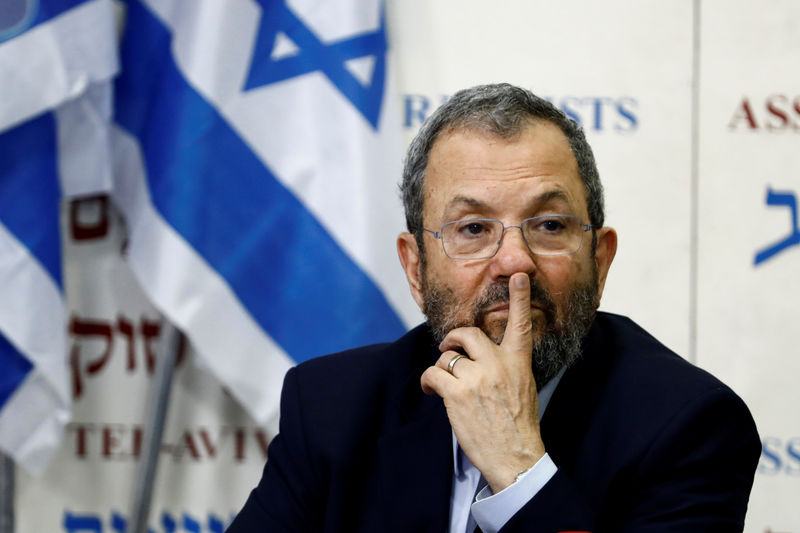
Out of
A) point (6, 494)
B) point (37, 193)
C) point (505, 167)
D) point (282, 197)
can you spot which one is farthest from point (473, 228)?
point (6, 494)

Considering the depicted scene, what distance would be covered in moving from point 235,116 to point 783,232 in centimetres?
158

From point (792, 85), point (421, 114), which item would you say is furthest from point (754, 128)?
point (421, 114)

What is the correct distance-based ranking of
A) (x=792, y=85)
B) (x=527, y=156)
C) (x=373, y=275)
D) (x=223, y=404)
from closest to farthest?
1. (x=527, y=156)
2. (x=373, y=275)
3. (x=792, y=85)
4. (x=223, y=404)

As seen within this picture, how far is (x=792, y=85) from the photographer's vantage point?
2.57 meters

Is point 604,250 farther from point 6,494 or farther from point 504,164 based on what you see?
point 6,494

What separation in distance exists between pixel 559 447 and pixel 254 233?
126 cm

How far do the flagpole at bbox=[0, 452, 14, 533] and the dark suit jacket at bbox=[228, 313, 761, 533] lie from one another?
1274 millimetres

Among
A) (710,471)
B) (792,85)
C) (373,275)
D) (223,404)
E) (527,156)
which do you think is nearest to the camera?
(710,471)

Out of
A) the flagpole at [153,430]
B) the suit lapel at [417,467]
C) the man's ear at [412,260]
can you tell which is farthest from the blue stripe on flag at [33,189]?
the suit lapel at [417,467]

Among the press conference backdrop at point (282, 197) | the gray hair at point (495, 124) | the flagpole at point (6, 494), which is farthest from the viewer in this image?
the flagpole at point (6, 494)

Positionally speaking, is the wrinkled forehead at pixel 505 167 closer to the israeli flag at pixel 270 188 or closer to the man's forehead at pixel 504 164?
the man's forehead at pixel 504 164

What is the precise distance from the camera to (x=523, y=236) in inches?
54.9

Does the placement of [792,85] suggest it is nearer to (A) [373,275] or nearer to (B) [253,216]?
(A) [373,275]

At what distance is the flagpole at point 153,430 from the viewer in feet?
8.42
